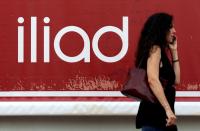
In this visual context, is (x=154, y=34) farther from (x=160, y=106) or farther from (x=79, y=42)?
(x=79, y=42)

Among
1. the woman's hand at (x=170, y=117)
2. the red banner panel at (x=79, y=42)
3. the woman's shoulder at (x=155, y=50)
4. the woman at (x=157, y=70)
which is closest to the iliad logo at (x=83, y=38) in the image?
the red banner panel at (x=79, y=42)

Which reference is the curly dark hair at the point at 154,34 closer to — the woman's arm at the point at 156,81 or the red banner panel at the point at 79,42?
the woman's arm at the point at 156,81

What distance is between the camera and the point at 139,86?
4074 millimetres

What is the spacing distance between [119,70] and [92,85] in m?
0.29

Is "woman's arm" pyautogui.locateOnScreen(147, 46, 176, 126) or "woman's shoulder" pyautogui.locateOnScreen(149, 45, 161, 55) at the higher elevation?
"woman's shoulder" pyautogui.locateOnScreen(149, 45, 161, 55)

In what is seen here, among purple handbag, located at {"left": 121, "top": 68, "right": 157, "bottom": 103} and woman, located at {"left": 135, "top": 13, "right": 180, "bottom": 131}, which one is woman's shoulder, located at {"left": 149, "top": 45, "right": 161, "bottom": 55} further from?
purple handbag, located at {"left": 121, "top": 68, "right": 157, "bottom": 103}

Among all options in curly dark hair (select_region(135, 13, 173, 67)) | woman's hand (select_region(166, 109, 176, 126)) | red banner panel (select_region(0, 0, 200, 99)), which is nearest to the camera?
woman's hand (select_region(166, 109, 176, 126))

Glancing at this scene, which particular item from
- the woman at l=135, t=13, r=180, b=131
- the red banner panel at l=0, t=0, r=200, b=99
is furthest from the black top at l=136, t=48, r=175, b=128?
the red banner panel at l=0, t=0, r=200, b=99

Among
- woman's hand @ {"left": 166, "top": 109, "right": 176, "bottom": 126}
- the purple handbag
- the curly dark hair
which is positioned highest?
the curly dark hair

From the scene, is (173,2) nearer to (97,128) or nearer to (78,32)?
(78,32)

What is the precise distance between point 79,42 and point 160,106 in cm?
150

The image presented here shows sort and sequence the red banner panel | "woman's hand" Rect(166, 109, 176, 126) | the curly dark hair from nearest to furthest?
"woman's hand" Rect(166, 109, 176, 126)
the curly dark hair
the red banner panel

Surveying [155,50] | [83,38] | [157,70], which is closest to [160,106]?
[157,70]

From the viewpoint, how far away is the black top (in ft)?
13.4
